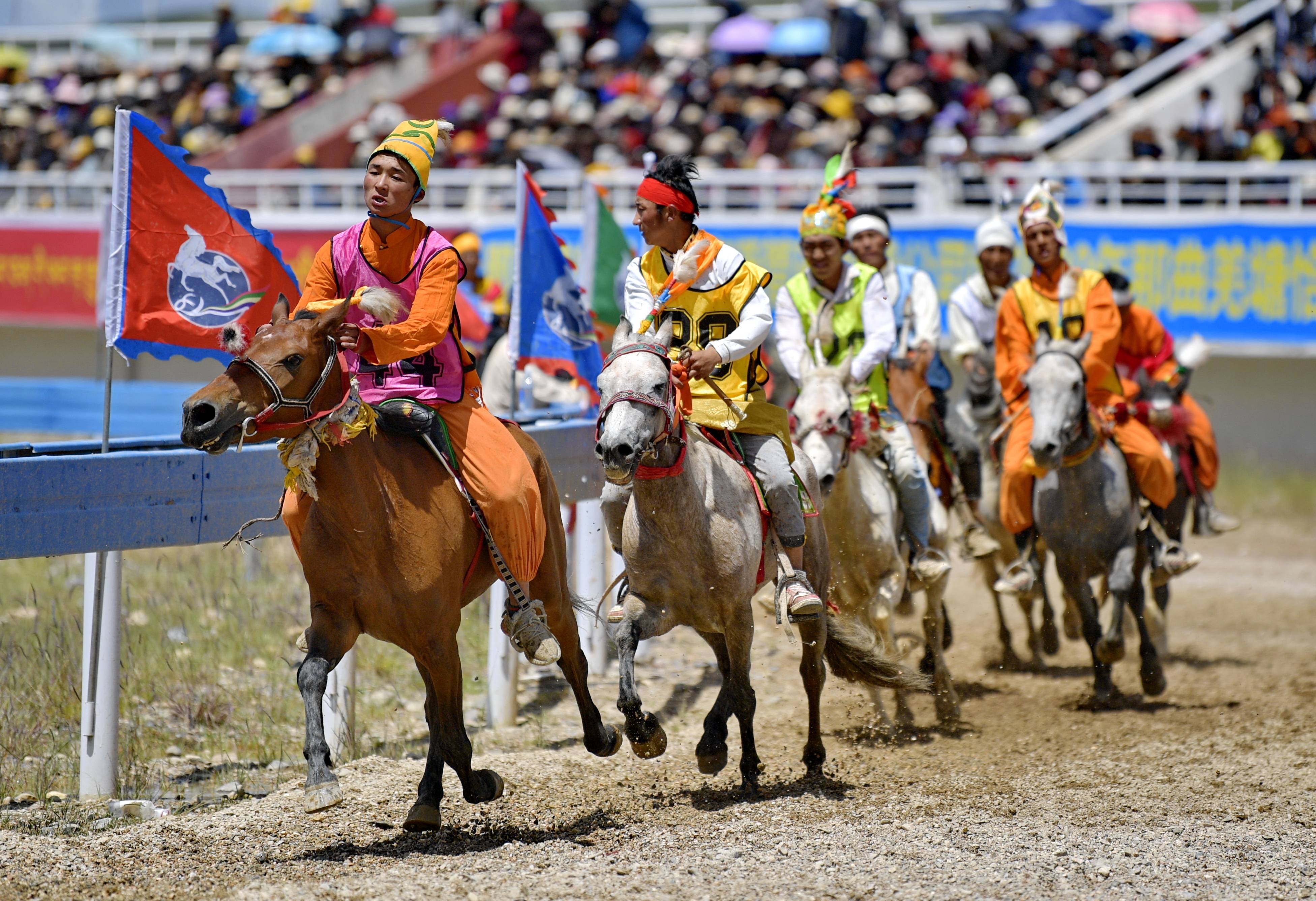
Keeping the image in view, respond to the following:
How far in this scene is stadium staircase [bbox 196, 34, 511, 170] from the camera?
88.4 ft

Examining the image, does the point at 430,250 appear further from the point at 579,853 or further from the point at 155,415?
the point at 155,415

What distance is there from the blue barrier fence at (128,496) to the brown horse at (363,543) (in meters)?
0.29

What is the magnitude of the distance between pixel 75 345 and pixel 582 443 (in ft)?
55.7

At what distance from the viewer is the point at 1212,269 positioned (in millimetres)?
15898

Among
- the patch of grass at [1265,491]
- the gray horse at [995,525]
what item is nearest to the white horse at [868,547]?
the gray horse at [995,525]

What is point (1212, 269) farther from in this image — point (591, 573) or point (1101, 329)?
point (591, 573)

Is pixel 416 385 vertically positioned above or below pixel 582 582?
above

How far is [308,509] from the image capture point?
5.71m

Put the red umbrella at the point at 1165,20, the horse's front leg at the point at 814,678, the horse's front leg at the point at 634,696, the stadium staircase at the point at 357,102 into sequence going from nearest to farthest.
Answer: the horse's front leg at the point at 634,696 → the horse's front leg at the point at 814,678 → the red umbrella at the point at 1165,20 → the stadium staircase at the point at 357,102

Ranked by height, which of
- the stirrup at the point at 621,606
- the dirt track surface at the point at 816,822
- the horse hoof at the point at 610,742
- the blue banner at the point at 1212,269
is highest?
the blue banner at the point at 1212,269

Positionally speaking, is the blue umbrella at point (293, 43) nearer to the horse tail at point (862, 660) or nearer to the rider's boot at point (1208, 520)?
the rider's boot at point (1208, 520)

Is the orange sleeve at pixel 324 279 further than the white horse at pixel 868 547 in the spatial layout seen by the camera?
No

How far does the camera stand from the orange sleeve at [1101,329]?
8914mm

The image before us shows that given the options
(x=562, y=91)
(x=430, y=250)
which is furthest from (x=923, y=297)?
(x=562, y=91)
